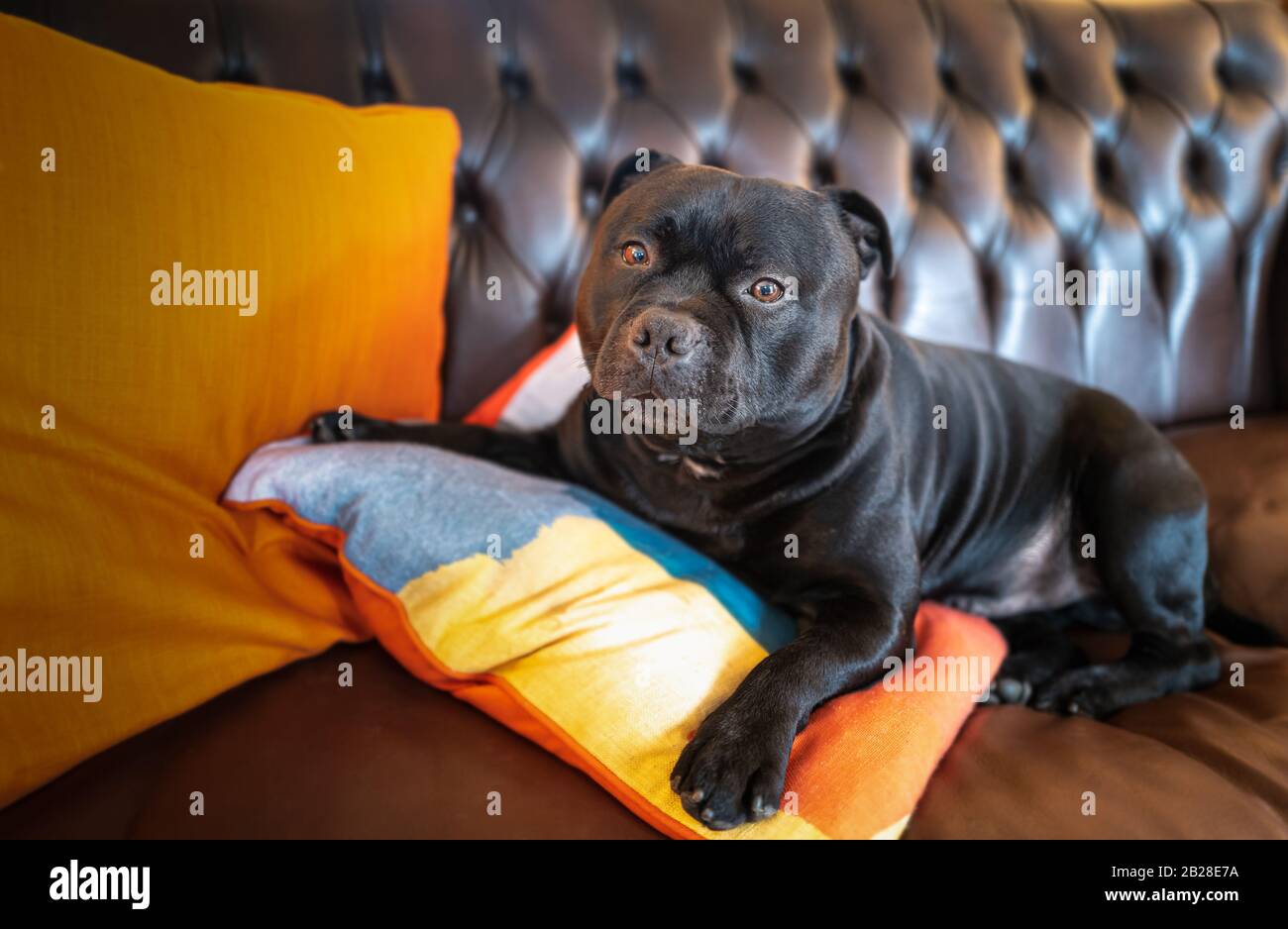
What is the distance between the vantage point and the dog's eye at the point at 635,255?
1622mm

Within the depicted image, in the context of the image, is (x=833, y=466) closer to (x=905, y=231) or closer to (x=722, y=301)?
(x=722, y=301)

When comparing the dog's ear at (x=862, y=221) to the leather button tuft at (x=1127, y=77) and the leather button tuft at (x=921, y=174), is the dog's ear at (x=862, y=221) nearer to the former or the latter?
the leather button tuft at (x=921, y=174)

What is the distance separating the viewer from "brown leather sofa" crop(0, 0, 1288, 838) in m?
1.30

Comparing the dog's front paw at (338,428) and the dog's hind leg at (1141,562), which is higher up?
the dog's front paw at (338,428)

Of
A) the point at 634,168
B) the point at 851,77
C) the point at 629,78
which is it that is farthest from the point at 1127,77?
the point at 634,168

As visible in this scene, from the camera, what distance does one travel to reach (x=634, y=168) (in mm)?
1882

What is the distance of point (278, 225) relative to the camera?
1.70 metres

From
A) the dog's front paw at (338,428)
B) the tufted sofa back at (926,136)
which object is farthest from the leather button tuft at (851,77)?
the dog's front paw at (338,428)

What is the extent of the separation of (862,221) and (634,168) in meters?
0.50

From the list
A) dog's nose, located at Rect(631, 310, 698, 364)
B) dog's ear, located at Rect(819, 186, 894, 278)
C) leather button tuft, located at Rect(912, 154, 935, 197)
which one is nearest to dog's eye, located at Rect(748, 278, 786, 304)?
dog's nose, located at Rect(631, 310, 698, 364)

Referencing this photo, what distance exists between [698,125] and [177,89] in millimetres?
1368

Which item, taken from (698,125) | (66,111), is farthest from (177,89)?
(698,125)

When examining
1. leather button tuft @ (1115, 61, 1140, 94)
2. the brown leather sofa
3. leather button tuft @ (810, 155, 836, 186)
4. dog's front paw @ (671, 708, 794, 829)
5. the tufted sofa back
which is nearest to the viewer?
dog's front paw @ (671, 708, 794, 829)

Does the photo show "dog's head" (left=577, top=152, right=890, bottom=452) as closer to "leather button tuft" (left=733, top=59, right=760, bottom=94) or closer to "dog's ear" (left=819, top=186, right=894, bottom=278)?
"dog's ear" (left=819, top=186, right=894, bottom=278)
